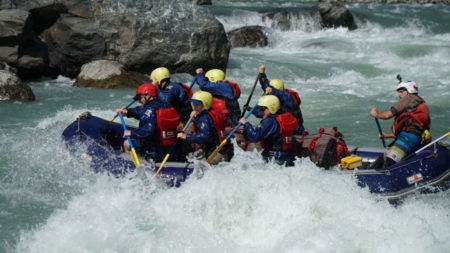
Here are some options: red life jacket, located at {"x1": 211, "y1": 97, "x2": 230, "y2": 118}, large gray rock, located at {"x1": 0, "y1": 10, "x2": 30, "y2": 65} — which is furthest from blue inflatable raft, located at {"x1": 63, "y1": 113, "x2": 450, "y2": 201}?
large gray rock, located at {"x1": 0, "y1": 10, "x2": 30, "y2": 65}

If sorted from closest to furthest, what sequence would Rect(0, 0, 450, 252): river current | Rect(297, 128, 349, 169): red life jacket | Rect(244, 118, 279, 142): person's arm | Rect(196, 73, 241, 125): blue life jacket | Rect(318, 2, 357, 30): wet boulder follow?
Rect(0, 0, 450, 252): river current
Rect(244, 118, 279, 142): person's arm
Rect(297, 128, 349, 169): red life jacket
Rect(196, 73, 241, 125): blue life jacket
Rect(318, 2, 357, 30): wet boulder

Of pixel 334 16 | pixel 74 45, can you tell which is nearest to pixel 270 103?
pixel 74 45

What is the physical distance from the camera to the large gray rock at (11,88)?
13.3 metres

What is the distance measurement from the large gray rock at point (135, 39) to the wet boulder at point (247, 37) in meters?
4.82

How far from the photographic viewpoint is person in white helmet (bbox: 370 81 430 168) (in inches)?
319

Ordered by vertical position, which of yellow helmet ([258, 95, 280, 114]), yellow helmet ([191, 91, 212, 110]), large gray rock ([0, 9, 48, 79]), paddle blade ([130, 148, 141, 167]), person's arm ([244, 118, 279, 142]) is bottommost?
large gray rock ([0, 9, 48, 79])

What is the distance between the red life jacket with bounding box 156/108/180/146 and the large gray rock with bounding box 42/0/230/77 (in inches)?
310

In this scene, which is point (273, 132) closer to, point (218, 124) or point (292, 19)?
point (218, 124)

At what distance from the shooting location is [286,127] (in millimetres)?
8031

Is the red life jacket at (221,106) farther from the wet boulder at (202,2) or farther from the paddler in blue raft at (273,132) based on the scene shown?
the wet boulder at (202,2)

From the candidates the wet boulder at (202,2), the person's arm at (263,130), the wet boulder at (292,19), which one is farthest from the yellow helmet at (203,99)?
the wet boulder at (202,2)

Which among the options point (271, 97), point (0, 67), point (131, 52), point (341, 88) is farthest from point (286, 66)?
point (271, 97)

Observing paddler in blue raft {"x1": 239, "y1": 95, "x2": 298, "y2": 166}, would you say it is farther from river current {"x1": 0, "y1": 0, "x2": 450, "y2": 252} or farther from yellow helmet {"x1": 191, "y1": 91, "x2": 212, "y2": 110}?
yellow helmet {"x1": 191, "y1": 91, "x2": 212, "y2": 110}

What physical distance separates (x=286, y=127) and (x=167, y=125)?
4.93 feet
